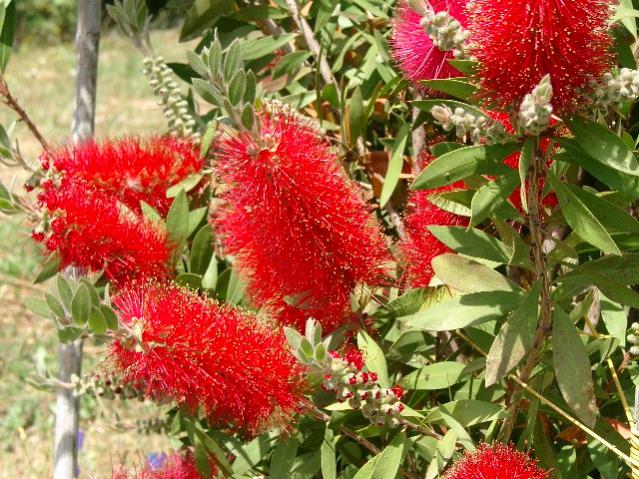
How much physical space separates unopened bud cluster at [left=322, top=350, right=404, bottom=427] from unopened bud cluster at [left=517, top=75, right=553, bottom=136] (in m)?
0.30

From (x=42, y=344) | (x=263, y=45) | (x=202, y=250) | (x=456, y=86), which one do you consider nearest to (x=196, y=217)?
(x=202, y=250)

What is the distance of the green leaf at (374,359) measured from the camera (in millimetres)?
1049

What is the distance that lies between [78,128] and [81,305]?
1.92 ft

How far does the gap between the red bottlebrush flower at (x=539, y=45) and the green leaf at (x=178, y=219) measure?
513mm

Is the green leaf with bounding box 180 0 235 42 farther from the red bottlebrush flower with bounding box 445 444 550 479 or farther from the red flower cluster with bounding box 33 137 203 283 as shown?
the red bottlebrush flower with bounding box 445 444 550 479

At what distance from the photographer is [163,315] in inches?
38.3

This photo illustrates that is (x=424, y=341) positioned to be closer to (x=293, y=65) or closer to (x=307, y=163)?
(x=307, y=163)

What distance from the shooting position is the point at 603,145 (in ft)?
2.69

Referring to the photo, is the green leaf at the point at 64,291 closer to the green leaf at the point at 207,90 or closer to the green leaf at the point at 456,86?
the green leaf at the point at 207,90

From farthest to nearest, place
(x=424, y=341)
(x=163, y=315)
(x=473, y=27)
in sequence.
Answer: (x=424, y=341) < (x=163, y=315) < (x=473, y=27)

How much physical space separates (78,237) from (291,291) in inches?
9.6

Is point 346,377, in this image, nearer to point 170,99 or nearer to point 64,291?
point 64,291

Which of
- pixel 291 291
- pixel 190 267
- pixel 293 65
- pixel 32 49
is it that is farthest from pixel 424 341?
pixel 32 49

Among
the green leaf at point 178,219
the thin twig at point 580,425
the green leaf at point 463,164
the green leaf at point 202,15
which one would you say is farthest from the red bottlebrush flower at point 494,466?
the green leaf at point 202,15
